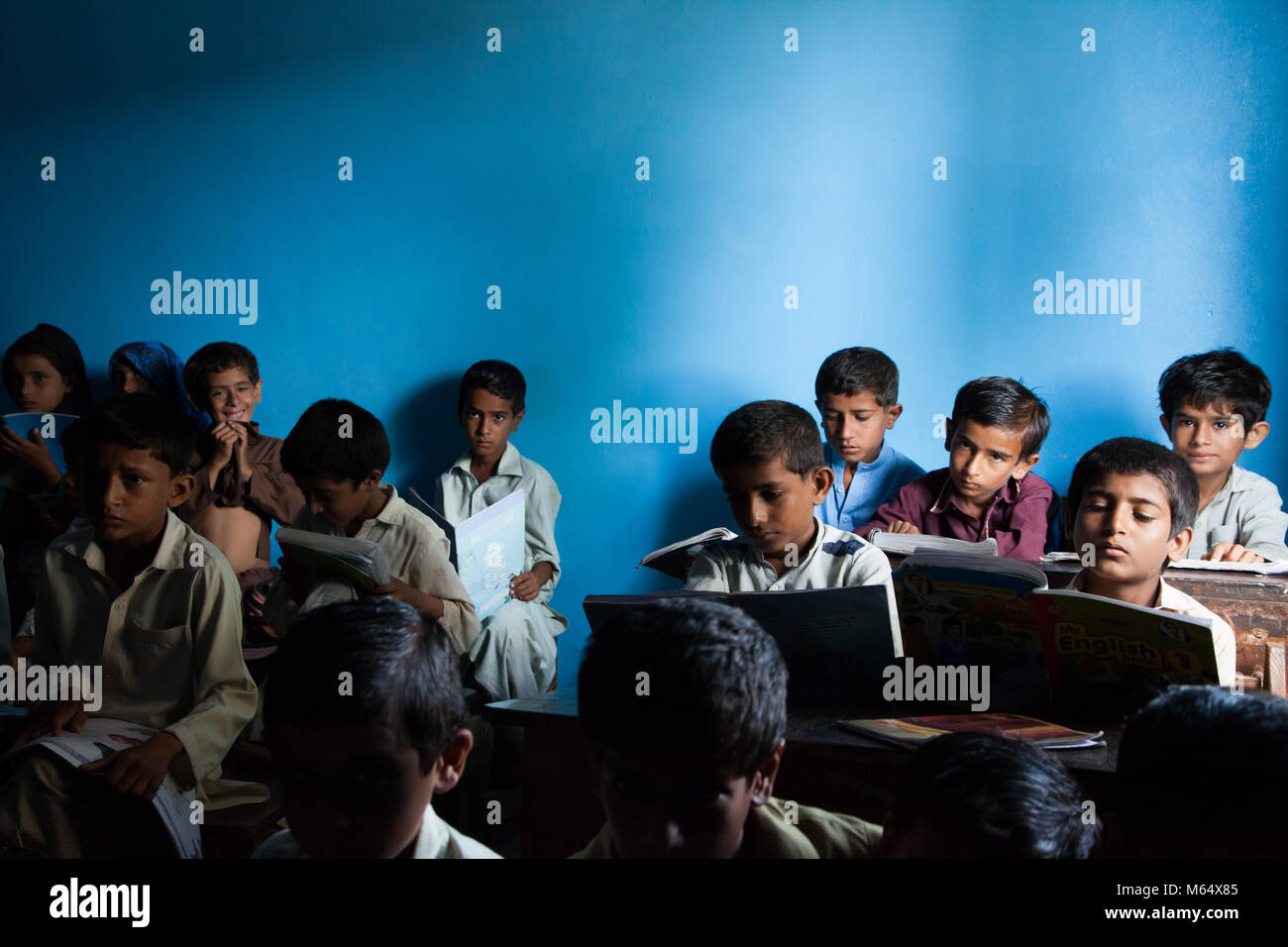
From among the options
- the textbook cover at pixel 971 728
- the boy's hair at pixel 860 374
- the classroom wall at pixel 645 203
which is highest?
the classroom wall at pixel 645 203

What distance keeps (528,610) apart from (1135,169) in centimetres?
264

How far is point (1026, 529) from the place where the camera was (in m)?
2.94

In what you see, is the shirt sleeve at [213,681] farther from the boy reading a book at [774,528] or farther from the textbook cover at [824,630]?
the boy reading a book at [774,528]

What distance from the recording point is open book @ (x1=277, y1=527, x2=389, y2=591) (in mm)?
1890

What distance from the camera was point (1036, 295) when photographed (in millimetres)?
3521

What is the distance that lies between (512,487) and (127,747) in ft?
6.62

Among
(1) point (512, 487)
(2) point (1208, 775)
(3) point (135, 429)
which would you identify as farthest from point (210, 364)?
(2) point (1208, 775)

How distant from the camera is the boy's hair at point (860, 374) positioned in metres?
3.19

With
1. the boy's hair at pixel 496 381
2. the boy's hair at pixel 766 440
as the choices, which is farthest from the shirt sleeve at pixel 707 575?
the boy's hair at pixel 496 381

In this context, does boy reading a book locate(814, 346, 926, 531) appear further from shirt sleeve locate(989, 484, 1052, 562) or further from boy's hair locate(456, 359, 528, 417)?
boy's hair locate(456, 359, 528, 417)

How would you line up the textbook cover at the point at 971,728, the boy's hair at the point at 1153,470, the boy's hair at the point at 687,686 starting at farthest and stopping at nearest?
1. the boy's hair at the point at 1153,470
2. the textbook cover at the point at 971,728
3. the boy's hair at the point at 687,686

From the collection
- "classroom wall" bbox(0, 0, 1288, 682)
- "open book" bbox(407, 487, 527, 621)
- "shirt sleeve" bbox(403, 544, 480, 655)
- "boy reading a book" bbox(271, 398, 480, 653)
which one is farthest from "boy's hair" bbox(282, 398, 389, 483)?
"classroom wall" bbox(0, 0, 1288, 682)

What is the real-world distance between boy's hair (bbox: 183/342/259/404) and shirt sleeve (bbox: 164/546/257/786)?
1.68 m

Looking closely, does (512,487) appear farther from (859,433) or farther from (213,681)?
(213,681)
